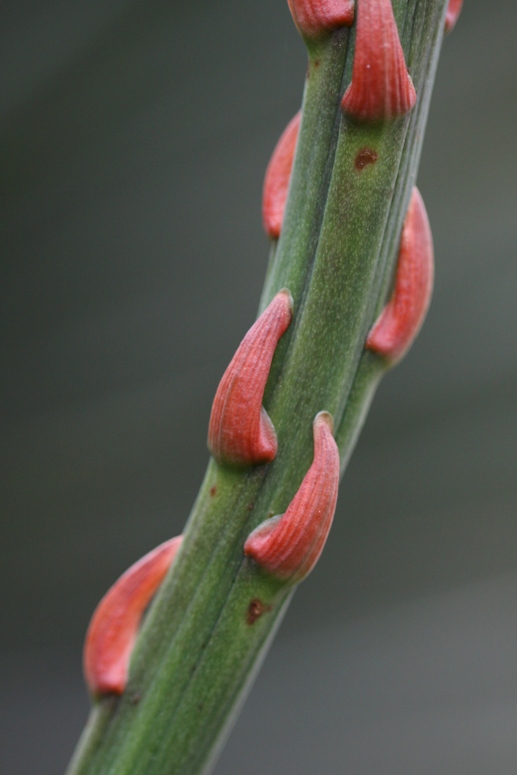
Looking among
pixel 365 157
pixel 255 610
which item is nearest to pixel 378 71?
pixel 365 157

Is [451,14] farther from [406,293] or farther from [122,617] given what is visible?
[122,617]

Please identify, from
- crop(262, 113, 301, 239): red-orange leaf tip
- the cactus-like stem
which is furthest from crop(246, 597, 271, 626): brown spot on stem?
crop(262, 113, 301, 239): red-orange leaf tip

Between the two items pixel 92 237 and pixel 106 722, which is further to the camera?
pixel 92 237

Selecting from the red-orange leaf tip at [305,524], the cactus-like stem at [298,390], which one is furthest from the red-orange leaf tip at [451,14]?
the red-orange leaf tip at [305,524]

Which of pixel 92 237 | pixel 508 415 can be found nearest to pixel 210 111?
pixel 92 237

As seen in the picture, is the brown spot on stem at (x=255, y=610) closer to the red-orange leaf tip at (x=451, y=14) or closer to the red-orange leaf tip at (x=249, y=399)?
the red-orange leaf tip at (x=249, y=399)

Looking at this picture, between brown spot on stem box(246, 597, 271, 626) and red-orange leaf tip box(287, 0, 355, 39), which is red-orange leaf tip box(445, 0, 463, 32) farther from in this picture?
brown spot on stem box(246, 597, 271, 626)

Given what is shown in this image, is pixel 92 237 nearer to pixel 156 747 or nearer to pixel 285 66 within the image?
pixel 285 66
